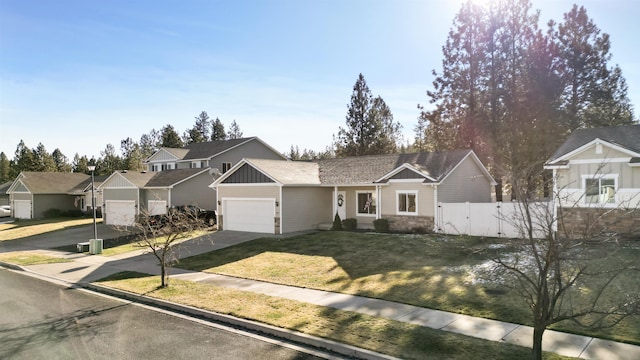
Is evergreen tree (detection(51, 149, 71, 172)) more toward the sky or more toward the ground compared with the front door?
more toward the sky

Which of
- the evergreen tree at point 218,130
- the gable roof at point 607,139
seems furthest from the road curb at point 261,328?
the evergreen tree at point 218,130

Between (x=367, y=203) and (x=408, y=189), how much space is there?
3.52m

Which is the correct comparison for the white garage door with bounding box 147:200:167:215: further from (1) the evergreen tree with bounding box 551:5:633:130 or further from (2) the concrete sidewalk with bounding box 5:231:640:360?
(1) the evergreen tree with bounding box 551:5:633:130

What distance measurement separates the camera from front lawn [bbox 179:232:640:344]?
10.3 metres

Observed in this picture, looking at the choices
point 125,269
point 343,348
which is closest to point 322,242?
point 125,269

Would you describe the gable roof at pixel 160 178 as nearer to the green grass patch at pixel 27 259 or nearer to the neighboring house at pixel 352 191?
the neighboring house at pixel 352 191

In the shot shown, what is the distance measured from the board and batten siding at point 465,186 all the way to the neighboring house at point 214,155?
24226 millimetres

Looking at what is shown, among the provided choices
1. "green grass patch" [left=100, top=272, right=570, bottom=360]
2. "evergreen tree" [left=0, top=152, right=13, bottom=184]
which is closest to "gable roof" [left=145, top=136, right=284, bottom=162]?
"green grass patch" [left=100, top=272, right=570, bottom=360]

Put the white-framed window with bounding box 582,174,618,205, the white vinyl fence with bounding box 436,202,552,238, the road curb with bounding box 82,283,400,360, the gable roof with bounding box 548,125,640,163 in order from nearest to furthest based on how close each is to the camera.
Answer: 1. the road curb with bounding box 82,283,400,360
2. the white-framed window with bounding box 582,174,618,205
3. the gable roof with bounding box 548,125,640,163
4. the white vinyl fence with bounding box 436,202,552,238

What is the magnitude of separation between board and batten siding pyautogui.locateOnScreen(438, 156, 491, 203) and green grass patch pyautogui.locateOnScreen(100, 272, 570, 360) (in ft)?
47.3

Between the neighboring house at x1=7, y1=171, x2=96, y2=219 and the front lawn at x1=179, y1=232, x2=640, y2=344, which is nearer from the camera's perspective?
the front lawn at x1=179, y1=232, x2=640, y2=344

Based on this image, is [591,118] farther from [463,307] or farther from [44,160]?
[44,160]

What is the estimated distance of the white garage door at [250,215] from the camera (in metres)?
25.4

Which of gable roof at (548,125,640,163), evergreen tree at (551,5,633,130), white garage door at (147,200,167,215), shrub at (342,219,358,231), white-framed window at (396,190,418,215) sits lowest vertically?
shrub at (342,219,358,231)
